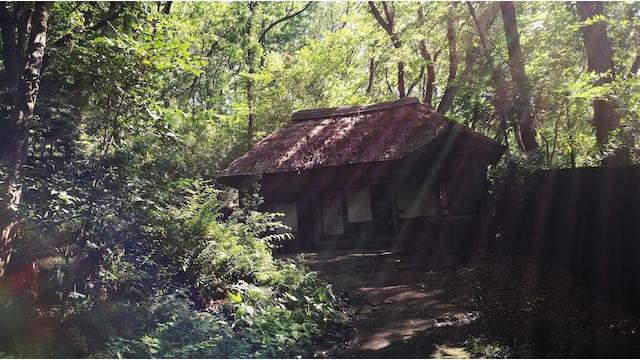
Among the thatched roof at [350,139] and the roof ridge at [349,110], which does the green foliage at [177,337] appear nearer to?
the thatched roof at [350,139]

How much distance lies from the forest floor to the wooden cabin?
326 cm

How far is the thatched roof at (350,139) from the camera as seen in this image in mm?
15000

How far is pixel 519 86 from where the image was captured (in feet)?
46.0

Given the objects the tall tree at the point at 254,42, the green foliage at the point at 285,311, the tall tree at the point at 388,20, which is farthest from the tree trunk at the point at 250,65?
the green foliage at the point at 285,311

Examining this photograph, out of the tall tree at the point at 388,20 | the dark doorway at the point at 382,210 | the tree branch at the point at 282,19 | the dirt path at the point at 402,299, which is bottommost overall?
the dirt path at the point at 402,299

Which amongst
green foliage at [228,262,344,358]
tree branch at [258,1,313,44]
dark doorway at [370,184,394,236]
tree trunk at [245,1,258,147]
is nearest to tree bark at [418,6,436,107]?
dark doorway at [370,184,394,236]

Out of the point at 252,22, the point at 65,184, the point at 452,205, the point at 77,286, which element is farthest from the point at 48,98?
the point at 252,22

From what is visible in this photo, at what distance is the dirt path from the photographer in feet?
22.5

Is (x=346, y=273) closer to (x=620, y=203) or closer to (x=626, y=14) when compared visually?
(x=620, y=203)

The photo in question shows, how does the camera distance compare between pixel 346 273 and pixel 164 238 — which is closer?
pixel 164 238

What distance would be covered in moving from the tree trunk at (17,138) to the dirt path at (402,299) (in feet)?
15.3

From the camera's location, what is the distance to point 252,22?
2841 cm

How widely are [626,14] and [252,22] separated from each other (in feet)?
65.3

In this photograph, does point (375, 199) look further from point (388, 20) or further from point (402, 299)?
point (388, 20)
